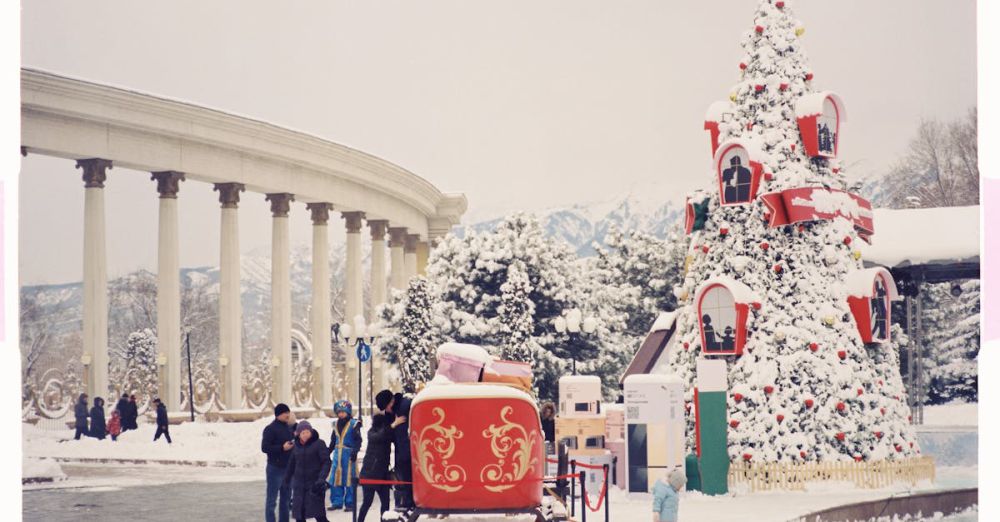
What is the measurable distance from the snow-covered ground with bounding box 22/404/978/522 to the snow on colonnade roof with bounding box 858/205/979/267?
5.33 ft

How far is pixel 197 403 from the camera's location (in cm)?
1628

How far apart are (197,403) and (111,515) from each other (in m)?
3.86

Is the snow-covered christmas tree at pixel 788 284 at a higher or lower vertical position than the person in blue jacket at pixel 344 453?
higher

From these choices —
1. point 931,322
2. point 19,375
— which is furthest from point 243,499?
point 931,322

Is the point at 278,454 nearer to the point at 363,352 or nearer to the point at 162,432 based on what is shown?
the point at 162,432

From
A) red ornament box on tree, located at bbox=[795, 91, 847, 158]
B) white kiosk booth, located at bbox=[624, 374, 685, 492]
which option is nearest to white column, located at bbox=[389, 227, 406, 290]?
white kiosk booth, located at bbox=[624, 374, 685, 492]

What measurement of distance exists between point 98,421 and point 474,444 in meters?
8.17

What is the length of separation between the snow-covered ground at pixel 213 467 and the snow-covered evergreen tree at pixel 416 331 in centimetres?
207

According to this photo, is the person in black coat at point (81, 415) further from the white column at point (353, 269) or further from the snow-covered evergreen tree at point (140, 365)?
the white column at point (353, 269)

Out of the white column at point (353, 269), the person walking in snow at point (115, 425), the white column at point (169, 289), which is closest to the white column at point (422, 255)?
the white column at point (353, 269)

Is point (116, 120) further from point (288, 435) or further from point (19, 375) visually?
point (288, 435)

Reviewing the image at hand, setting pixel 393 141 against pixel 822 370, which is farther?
pixel 393 141

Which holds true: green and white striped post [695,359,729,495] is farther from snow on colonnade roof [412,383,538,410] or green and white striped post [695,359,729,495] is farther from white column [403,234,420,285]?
white column [403,234,420,285]

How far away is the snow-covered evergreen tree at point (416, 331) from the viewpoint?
724 inches
